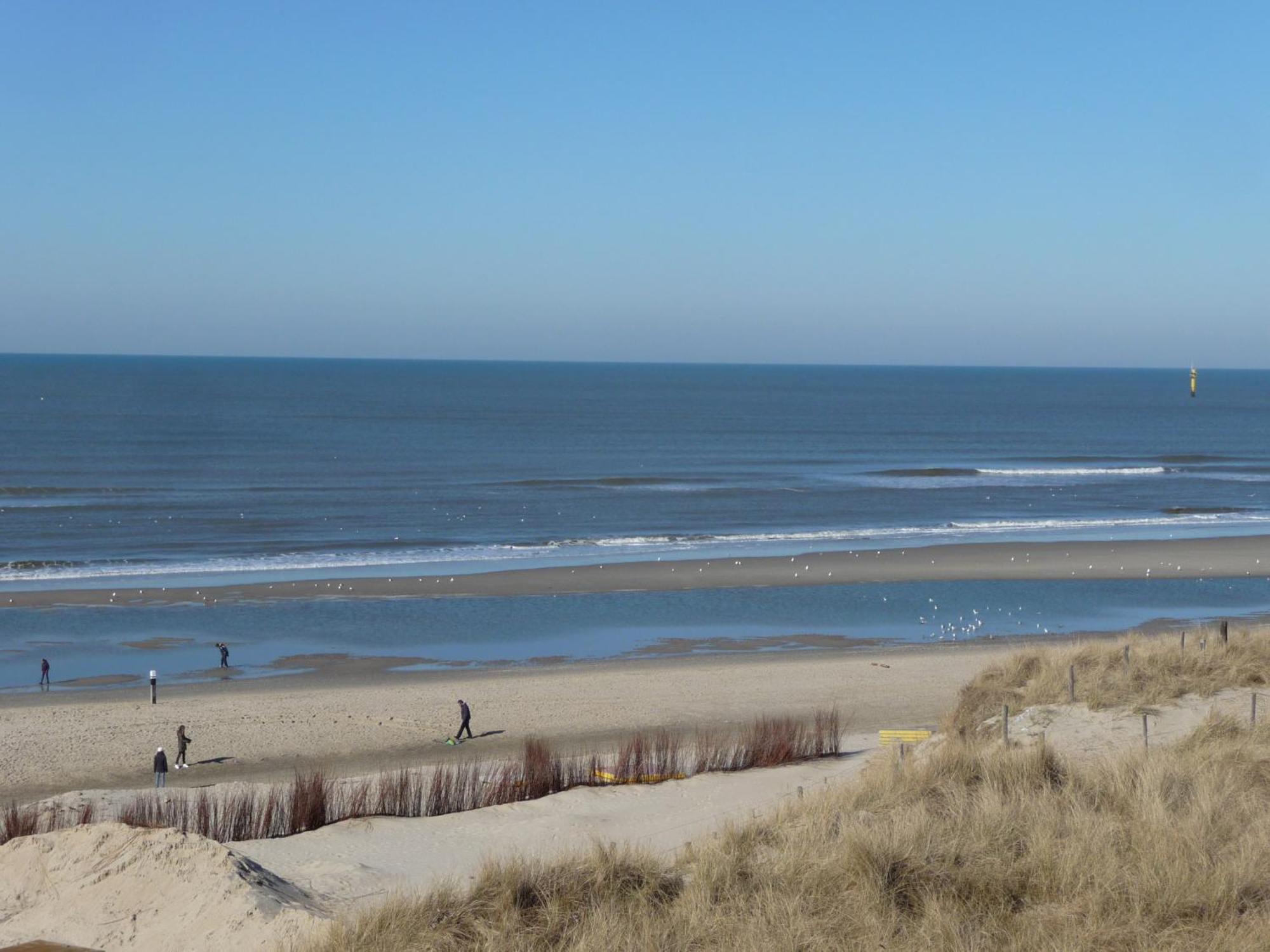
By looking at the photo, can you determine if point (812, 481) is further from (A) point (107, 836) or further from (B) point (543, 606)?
(A) point (107, 836)

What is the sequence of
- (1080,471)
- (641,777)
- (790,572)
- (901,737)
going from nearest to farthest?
(641,777), (901,737), (790,572), (1080,471)

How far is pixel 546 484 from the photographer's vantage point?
63812 mm

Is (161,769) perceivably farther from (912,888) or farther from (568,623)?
(568,623)

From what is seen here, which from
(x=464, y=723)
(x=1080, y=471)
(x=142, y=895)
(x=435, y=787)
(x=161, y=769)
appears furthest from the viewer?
(x=1080, y=471)

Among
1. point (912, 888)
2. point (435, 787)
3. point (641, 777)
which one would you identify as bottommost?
point (641, 777)

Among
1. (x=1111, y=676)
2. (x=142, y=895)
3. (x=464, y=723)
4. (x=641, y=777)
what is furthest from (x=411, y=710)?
(x=142, y=895)

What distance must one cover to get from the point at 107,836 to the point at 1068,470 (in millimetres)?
71135

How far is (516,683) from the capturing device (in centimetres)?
2552

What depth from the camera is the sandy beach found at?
20000 millimetres

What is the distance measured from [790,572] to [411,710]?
19234 mm

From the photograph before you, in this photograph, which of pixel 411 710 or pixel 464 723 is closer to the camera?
pixel 464 723

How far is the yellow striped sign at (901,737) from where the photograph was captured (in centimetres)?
1866

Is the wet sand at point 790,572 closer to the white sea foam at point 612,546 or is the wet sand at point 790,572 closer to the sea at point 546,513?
the sea at point 546,513

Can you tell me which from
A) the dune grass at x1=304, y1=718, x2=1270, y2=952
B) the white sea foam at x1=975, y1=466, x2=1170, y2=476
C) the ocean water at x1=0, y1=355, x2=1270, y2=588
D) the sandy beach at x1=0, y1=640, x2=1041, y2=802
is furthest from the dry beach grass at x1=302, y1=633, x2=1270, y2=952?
the white sea foam at x1=975, y1=466, x2=1170, y2=476
